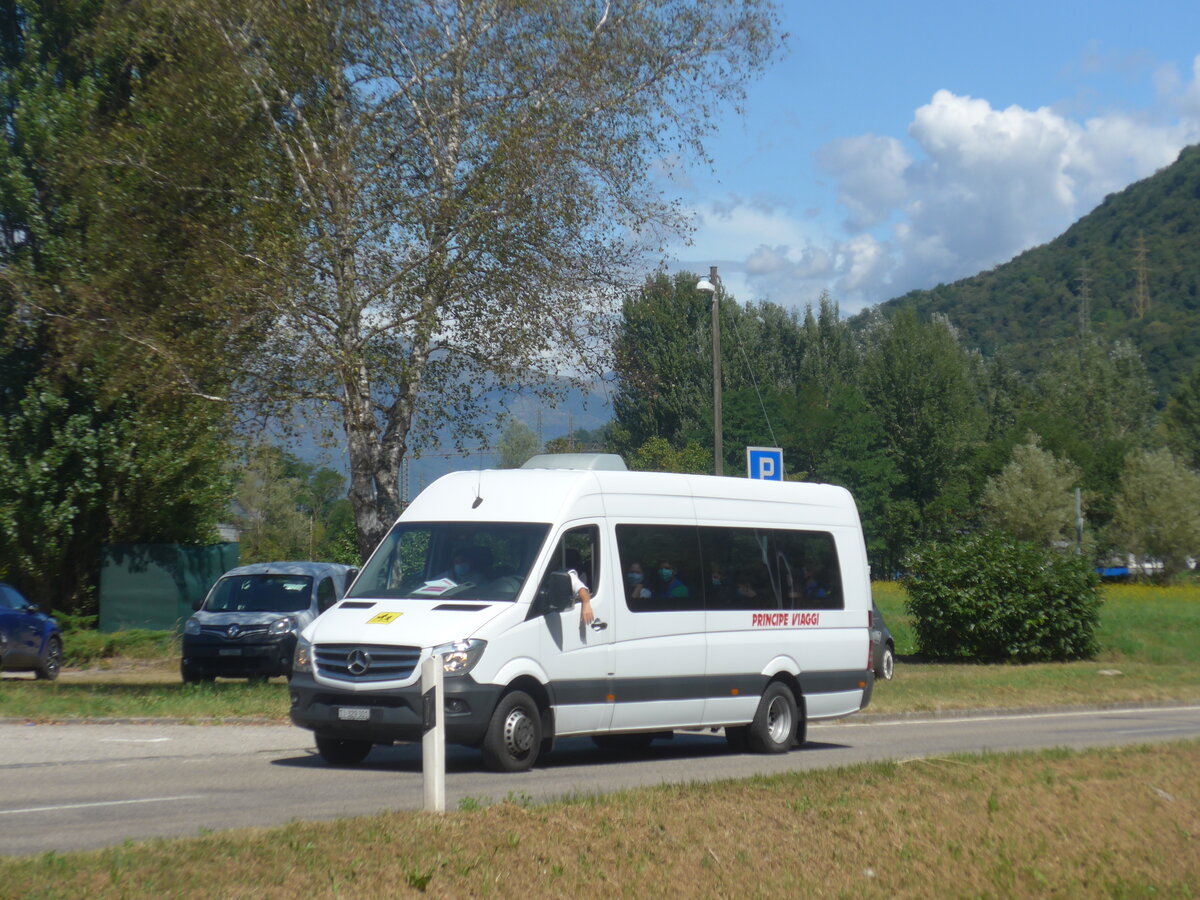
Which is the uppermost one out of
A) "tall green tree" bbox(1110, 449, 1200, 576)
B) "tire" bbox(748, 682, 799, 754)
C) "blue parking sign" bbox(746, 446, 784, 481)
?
"tall green tree" bbox(1110, 449, 1200, 576)

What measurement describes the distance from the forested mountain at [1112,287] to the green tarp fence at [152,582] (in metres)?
108

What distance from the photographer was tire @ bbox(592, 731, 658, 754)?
1432cm

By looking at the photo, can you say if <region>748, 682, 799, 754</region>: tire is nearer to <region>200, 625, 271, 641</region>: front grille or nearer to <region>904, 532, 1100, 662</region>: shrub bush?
<region>200, 625, 271, 641</region>: front grille

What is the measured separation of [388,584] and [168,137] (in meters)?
9.66

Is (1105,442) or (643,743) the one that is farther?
(1105,442)

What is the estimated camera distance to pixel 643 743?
1453 cm

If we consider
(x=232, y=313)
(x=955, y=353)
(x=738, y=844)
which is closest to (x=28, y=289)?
(x=232, y=313)

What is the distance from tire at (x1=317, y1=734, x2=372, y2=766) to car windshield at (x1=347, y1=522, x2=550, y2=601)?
50.4 inches

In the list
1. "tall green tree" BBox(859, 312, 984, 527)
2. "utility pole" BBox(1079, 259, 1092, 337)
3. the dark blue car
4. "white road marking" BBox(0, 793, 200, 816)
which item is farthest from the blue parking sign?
"utility pole" BBox(1079, 259, 1092, 337)

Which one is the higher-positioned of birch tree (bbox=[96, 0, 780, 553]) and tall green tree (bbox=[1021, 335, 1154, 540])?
tall green tree (bbox=[1021, 335, 1154, 540])

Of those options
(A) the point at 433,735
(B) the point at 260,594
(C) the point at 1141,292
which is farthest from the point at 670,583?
(C) the point at 1141,292

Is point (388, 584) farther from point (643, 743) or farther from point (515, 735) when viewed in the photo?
point (643, 743)

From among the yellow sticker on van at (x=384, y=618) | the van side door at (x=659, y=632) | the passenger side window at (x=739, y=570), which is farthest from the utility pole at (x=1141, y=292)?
the yellow sticker on van at (x=384, y=618)

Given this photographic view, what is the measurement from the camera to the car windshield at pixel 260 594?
22.0 metres
